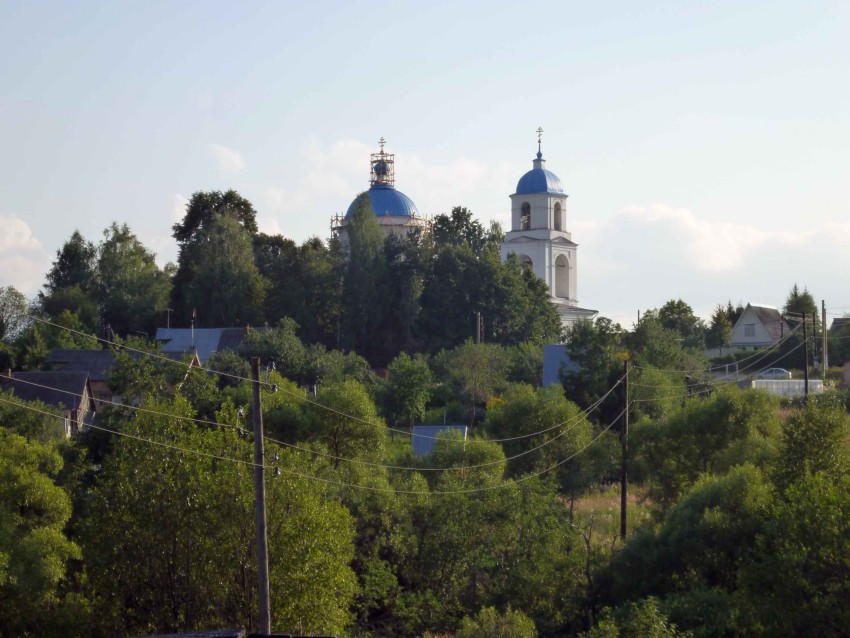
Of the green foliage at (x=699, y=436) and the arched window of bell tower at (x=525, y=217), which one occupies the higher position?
the arched window of bell tower at (x=525, y=217)

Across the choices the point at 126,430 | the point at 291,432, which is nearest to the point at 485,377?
the point at 291,432

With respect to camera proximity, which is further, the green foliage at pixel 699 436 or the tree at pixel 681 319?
the tree at pixel 681 319

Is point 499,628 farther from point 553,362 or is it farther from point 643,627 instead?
point 553,362

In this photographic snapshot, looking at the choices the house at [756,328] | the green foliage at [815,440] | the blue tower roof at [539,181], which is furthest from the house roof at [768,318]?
the green foliage at [815,440]

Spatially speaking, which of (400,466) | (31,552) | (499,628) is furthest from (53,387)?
(499,628)

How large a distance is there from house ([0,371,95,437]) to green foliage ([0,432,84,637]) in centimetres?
1773

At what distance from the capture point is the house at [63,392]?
48.3 meters

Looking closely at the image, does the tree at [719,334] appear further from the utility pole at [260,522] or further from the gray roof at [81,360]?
the utility pole at [260,522]

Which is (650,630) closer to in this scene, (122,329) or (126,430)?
(126,430)

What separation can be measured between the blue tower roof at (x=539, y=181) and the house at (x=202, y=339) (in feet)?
73.2

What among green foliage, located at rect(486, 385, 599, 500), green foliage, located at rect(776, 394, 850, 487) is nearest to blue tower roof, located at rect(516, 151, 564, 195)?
green foliage, located at rect(486, 385, 599, 500)

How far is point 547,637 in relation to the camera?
2781cm

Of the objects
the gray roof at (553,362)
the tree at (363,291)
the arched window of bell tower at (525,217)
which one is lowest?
the gray roof at (553,362)

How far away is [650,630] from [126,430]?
46.7ft
